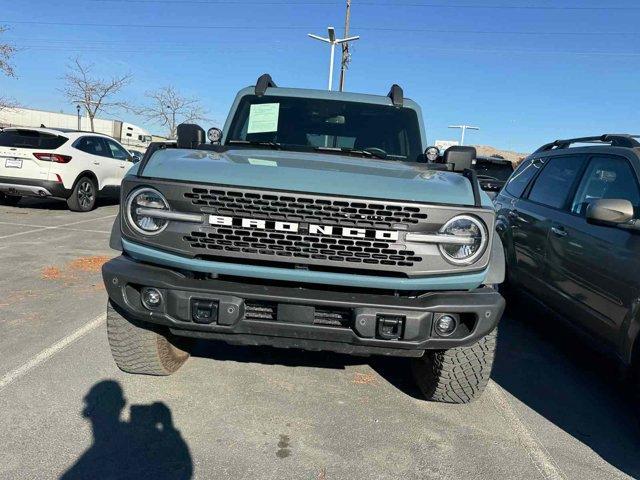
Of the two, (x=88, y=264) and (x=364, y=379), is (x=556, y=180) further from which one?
(x=88, y=264)

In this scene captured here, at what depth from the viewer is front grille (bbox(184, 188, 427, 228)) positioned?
247 centimetres

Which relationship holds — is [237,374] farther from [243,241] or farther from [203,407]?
[243,241]

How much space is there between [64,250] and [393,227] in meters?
5.73

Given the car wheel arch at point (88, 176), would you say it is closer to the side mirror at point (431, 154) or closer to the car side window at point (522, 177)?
the car side window at point (522, 177)

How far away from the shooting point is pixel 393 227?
8.19 ft

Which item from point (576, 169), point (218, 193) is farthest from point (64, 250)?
point (576, 169)

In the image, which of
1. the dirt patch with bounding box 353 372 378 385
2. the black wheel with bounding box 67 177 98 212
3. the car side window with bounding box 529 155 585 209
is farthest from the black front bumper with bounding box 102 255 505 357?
the black wheel with bounding box 67 177 98 212

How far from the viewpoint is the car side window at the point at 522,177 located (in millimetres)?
5242

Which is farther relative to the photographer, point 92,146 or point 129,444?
point 92,146

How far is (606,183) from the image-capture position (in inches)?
151

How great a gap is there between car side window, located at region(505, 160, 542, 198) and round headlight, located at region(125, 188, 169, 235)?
12.9ft

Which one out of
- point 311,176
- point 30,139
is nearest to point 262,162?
point 311,176

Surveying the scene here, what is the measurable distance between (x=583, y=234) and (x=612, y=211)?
2.15 ft

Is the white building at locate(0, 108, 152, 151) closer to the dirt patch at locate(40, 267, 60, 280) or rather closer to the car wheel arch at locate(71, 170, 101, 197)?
the car wheel arch at locate(71, 170, 101, 197)
